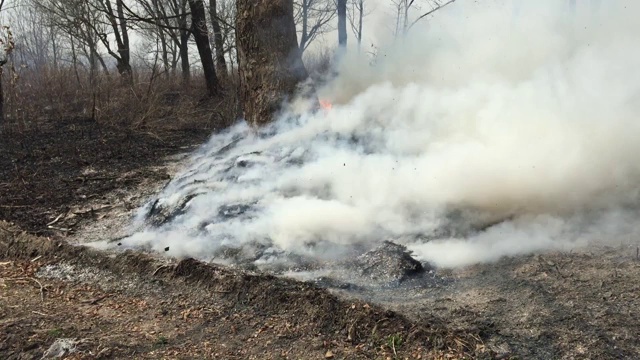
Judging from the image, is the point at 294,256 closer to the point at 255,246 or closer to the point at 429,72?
the point at 255,246

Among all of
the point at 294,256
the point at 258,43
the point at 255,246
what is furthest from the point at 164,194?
the point at 258,43

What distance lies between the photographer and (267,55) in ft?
26.8

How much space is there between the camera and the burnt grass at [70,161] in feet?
21.1

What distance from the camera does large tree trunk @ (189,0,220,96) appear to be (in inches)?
590

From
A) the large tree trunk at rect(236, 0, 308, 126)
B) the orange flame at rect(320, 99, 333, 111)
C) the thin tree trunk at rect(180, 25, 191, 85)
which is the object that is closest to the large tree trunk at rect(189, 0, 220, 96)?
the thin tree trunk at rect(180, 25, 191, 85)

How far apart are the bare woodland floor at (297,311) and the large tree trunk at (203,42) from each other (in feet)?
37.2

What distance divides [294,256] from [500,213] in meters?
1.95

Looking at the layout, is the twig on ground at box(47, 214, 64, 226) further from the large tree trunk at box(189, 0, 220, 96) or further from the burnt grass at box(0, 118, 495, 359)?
the large tree trunk at box(189, 0, 220, 96)

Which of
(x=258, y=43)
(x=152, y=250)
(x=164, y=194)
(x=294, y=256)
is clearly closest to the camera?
(x=294, y=256)

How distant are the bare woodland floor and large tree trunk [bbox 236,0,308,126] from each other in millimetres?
4256

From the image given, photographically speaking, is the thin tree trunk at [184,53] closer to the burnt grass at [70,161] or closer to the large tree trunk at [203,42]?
the large tree trunk at [203,42]

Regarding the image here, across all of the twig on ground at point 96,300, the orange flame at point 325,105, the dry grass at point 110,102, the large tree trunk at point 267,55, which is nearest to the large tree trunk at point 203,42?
the dry grass at point 110,102

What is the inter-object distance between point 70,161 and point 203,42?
8190 mm

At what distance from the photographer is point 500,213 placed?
14.8 ft
